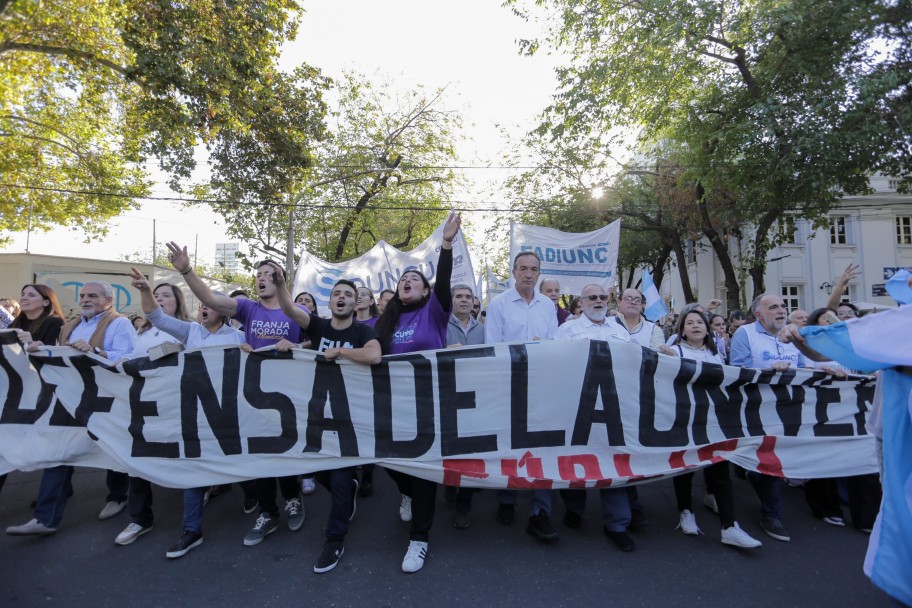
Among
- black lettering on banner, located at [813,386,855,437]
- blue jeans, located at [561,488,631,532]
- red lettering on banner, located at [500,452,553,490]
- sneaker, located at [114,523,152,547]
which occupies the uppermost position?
black lettering on banner, located at [813,386,855,437]

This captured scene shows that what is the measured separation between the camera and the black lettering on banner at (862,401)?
4262mm

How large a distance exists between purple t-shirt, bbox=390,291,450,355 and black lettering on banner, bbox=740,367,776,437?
2.28m

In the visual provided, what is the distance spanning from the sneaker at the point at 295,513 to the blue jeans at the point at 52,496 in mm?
1556

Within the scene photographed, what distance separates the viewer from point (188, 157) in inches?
375

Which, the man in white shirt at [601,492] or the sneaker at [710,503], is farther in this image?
the sneaker at [710,503]

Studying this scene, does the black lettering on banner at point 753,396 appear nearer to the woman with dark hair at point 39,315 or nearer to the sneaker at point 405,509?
the sneaker at point 405,509

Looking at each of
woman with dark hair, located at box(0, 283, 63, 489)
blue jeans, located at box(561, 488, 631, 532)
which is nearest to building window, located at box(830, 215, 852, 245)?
blue jeans, located at box(561, 488, 631, 532)

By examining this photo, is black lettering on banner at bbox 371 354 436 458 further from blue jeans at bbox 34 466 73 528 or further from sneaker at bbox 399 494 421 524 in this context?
blue jeans at bbox 34 466 73 528

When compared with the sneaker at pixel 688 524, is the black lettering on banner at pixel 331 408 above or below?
above

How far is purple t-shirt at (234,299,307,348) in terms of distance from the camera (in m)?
4.24

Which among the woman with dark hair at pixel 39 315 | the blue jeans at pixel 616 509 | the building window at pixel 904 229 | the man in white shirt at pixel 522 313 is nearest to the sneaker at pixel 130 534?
the woman with dark hair at pixel 39 315

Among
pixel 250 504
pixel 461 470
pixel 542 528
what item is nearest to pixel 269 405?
pixel 250 504

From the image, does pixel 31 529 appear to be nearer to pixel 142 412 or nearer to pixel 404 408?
pixel 142 412

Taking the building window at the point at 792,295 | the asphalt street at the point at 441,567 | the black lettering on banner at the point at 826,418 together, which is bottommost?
the asphalt street at the point at 441,567
